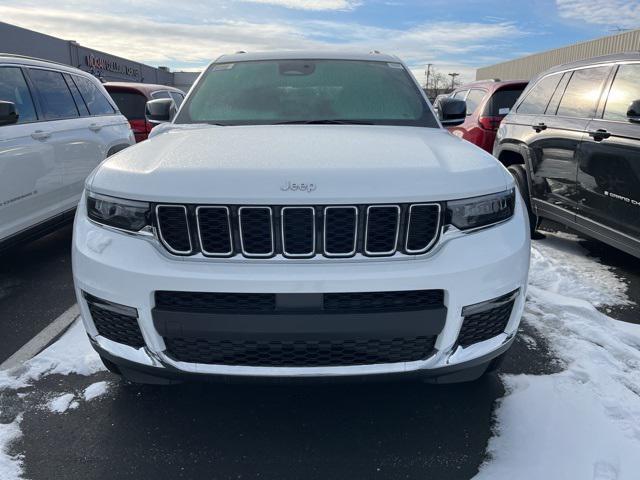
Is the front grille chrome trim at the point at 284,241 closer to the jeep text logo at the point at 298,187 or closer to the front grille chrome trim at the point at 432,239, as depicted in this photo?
the jeep text logo at the point at 298,187

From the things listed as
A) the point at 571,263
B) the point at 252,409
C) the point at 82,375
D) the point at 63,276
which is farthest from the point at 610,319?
the point at 63,276

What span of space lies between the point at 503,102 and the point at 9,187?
22.3ft

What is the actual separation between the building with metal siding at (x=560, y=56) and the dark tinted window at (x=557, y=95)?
786cm

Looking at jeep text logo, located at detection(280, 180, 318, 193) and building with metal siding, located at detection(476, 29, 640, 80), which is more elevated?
jeep text logo, located at detection(280, 180, 318, 193)

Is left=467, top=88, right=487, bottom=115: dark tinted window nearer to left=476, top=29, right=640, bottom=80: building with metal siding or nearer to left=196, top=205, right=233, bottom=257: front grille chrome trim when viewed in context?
left=476, top=29, right=640, bottom=80: building with metal siding

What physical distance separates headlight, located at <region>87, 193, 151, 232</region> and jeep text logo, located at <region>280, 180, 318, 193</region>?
551 millimetres

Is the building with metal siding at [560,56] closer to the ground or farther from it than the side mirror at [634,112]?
closer to the ground

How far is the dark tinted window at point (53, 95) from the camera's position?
184 inches

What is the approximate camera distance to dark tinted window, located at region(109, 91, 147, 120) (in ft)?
28.6

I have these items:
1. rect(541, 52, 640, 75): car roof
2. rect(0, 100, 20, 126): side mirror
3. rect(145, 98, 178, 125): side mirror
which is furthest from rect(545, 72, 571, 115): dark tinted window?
rect(0, 100, 20, 126): side mirror

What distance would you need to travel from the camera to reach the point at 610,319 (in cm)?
359

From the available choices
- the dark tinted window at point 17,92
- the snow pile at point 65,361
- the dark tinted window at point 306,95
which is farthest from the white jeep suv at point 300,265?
the dark tinted window at point 17,92

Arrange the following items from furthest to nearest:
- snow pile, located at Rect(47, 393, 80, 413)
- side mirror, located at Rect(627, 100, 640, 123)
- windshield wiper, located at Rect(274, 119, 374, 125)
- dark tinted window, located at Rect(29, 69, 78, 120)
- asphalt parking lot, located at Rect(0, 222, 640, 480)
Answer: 1. dark tinted window, located at Rect(29, 69, 78, 120)
2. side mirror, located at Rect(627, 100, 640, 123)
3. windshield wiper, located at Rect(274, 119, 374, 125)
4. snow pile, located at Rect(47, 393, 80, 413)
5. asphalt parking lot, located at Rect(0, 222, 640, 480)

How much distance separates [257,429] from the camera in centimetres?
242
